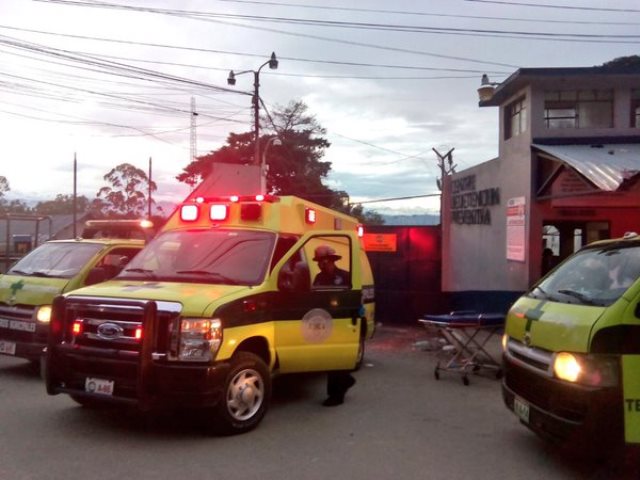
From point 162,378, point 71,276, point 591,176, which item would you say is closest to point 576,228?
point 591,176

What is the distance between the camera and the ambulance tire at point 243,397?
19.1 feet

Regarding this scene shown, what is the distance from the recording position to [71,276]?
29.3ft

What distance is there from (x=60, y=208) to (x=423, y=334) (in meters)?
83.8

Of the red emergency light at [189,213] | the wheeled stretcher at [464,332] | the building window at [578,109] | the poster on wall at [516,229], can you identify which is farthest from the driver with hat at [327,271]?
the building window at [578,109]

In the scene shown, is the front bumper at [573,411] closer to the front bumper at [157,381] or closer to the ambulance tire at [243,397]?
the ambulance tire at [243,397]

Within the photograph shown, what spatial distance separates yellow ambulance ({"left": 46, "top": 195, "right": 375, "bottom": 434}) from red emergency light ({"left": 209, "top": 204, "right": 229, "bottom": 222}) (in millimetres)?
13

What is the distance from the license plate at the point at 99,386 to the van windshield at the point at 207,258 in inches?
50.8

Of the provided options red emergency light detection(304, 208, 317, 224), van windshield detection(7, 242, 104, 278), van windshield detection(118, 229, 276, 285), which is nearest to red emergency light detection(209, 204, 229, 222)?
van windshield detection(118, 229, 276, 285)

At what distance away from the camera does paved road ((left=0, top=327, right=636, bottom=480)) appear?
5027 millimetres

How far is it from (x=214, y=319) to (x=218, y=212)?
6.69 ft

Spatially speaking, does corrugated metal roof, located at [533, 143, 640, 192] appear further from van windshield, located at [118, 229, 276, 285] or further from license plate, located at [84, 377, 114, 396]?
license plate, located at [84, 377, 114, 396]

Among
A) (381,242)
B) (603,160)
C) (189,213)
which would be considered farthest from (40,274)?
(603,160)

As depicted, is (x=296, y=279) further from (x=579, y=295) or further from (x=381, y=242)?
(x=381, y=242)

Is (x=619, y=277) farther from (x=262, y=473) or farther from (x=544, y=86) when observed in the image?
(x=544, y=86)
